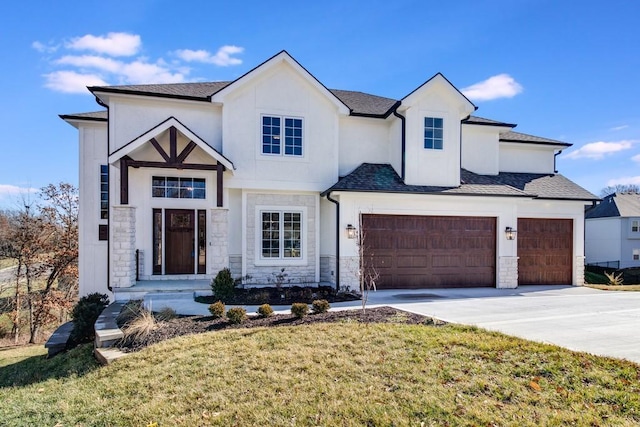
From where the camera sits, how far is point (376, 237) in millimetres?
12977

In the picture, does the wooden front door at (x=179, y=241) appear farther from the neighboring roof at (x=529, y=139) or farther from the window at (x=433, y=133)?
the neighboring roof at (x=529, y=139)

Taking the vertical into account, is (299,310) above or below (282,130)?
below

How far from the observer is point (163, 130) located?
11578 millimetres

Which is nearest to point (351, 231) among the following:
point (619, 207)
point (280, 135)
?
point (280, 135)

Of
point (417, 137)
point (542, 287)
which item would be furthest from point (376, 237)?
point (542, 287)

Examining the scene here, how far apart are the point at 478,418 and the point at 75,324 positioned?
894cm

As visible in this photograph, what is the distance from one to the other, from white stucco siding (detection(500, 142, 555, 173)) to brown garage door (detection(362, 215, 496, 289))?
4100mm

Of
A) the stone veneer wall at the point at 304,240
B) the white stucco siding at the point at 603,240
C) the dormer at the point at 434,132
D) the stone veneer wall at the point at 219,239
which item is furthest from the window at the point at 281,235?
the white stucco siding at the point at 603,240

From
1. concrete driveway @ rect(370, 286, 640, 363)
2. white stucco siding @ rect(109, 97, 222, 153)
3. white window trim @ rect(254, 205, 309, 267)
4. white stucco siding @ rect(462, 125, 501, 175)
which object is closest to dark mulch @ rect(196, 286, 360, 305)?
white window trim @ rect(254, 205, 309, 267)

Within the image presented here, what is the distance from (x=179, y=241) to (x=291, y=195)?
170 inches

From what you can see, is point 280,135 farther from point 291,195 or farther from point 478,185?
point 478,185

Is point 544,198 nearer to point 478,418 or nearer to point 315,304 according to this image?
point 315,304

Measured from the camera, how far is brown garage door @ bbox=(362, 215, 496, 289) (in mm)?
12984

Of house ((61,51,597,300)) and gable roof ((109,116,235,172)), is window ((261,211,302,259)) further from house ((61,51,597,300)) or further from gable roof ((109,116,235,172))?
gable roof ((109,116,235,172))
